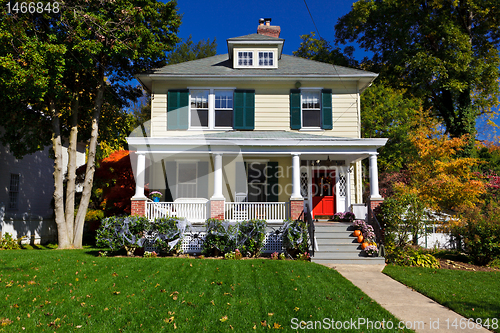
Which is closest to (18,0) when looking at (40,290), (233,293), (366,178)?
(40,290)

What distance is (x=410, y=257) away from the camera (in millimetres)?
10734

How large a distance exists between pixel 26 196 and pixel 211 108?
386 inches

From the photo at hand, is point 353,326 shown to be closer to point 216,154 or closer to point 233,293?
point 233,293

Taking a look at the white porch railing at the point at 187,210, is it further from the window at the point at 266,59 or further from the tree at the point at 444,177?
the tree at the point at 444,177

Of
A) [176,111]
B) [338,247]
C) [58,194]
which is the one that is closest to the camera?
[338,247]

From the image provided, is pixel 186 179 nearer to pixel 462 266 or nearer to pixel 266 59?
pixel 266 59

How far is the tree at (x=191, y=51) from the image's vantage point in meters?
32.5

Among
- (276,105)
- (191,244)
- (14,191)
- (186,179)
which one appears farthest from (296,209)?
(14,191)

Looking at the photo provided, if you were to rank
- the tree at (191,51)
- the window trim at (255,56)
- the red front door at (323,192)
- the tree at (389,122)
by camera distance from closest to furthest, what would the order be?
1. the red front door at (323,192)
2. the window trim at (255,56)
3. the tree at (389,122)
4. the tree at (191,51)

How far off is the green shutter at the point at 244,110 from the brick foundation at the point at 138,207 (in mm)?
5101

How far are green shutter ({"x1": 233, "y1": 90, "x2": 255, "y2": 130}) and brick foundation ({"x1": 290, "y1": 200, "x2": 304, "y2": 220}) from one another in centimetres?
416

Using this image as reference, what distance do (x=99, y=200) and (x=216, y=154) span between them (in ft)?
25.3

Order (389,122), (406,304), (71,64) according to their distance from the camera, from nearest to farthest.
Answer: (406,304) < (71,64) < (389,122)

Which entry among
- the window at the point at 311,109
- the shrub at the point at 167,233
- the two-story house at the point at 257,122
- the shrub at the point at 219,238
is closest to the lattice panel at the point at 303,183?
the two-story house at the point at 257,122
